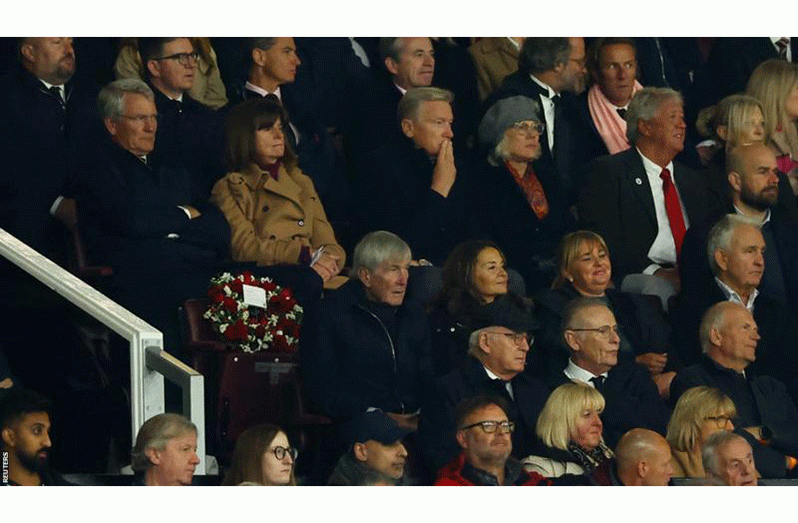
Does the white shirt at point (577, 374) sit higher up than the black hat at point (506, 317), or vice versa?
the black hat at point (506, 317)

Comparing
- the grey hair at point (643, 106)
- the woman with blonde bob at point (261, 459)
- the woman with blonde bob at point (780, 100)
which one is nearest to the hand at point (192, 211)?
the woman with blonde bob at point (261, 459)

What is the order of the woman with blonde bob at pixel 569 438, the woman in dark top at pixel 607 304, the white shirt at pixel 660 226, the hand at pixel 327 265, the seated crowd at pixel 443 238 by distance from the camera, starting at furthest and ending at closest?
the white shirt at pixel 660 226 < the woman in dark top at pixel 607 304 < the hand at pixel 327 265 < the woman with blonde bob at pixel 569 438 < the seated crowd at pixel 443 238

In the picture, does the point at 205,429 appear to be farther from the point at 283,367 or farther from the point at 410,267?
the point at 410,267

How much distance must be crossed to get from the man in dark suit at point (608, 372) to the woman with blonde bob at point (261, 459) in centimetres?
169

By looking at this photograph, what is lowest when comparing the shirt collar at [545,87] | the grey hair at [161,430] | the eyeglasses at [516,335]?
the grey hair at [161,430]

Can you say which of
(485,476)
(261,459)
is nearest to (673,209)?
(485,476)

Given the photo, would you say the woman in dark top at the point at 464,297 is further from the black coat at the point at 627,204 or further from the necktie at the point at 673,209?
the necktie at the point at 673,209

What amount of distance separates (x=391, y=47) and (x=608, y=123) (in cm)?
142

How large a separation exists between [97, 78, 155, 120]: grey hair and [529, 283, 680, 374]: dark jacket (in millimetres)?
2699

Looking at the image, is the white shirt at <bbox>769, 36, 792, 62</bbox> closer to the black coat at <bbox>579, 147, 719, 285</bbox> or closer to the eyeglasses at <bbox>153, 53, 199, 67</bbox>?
the black coat at <bbox>579, 147, 719, 285</bbox>

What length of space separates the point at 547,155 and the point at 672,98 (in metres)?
0.85

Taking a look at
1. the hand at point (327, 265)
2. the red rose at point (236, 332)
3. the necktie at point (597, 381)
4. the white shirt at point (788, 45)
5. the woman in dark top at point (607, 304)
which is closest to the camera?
the red rose at point (236, 332)

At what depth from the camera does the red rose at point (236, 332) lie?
15.1 meters

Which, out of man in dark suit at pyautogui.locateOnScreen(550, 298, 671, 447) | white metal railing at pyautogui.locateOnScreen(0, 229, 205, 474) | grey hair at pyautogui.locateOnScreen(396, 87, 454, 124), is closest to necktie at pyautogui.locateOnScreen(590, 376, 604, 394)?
man in dark suit at pyautogui.locateOnScreen(550, 298, 671, 447)
